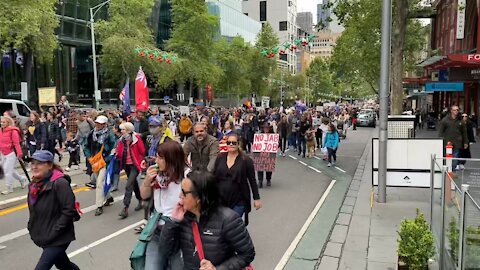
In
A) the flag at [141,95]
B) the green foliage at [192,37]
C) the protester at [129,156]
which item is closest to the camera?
the protester at [129,156]

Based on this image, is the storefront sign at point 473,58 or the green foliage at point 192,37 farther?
the green foliage at point 192,37

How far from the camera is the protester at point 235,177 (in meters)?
5.71

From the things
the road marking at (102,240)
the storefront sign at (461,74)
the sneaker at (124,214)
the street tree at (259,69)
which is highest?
the street tree at (259,69)

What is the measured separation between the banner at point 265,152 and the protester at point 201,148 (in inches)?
216

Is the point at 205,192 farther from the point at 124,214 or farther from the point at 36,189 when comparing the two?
the point at 124,214

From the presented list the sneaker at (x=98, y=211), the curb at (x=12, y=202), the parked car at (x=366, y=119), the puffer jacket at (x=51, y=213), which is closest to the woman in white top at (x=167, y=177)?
the puffer jacket at (x=51, y=213)

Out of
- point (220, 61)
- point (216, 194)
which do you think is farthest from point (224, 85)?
point (216, 194)

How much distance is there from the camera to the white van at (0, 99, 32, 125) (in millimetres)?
20641

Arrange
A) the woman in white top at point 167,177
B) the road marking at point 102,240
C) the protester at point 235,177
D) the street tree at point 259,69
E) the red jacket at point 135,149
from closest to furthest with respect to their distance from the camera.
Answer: the woman in white top at point 167,177, the protester at point 235,177, the road marking at point 102,240, the red jacket at point 135,149, the street tree at point 259,69

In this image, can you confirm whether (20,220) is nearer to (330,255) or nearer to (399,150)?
(330,255)

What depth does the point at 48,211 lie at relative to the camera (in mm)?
4461

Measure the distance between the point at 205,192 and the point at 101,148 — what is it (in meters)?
6.82

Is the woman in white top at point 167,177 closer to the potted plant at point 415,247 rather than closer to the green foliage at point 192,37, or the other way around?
the potted plant at point 415,247

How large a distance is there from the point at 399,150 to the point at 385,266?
4409 mm
